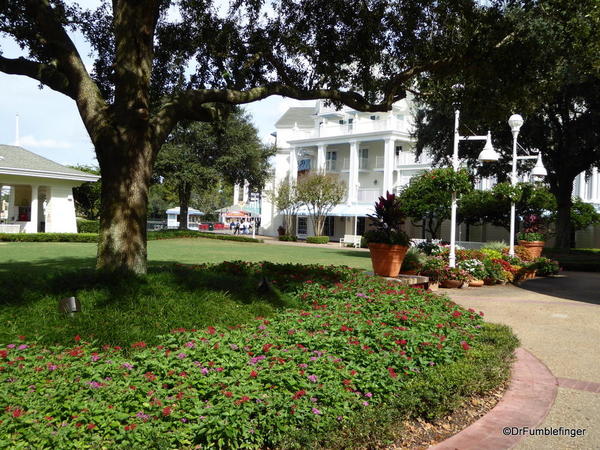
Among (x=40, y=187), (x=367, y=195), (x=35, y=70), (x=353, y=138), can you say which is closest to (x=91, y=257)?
(x=35, y=70)

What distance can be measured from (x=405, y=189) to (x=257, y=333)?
17121 mm

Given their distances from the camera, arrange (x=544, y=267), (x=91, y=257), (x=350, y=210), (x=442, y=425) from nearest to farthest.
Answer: (x=442, y=425)
(x=544, y=267)
(x=91, y=257)
(x=350, y=210)

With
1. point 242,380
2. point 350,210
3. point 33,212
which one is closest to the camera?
point 242,380

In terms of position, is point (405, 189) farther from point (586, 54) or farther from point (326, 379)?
point (326, 379)

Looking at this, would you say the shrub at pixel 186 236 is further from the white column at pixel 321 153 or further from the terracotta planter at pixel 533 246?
the terracotta planter at pixel 533 246

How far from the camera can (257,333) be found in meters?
5.16

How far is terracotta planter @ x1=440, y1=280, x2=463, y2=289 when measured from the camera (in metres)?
13.0

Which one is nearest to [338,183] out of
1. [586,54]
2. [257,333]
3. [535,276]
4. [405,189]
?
[405,189]

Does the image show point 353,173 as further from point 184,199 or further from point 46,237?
point 46,237

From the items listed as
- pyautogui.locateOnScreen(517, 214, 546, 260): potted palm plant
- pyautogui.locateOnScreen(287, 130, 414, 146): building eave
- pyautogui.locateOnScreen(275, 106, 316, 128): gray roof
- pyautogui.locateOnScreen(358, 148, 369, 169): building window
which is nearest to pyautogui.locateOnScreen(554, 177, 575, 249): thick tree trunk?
pyautogui.locateOnScreen(517, 214, 546, 260): potted palm plant

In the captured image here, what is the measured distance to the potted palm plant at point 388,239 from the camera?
10117mm

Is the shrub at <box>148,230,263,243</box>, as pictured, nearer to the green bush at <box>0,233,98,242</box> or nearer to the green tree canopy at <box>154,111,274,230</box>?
the green tree canopy at <box>154,111,274,230</box>

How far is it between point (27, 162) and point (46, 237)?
21.6 feet

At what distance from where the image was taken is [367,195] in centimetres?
4756
